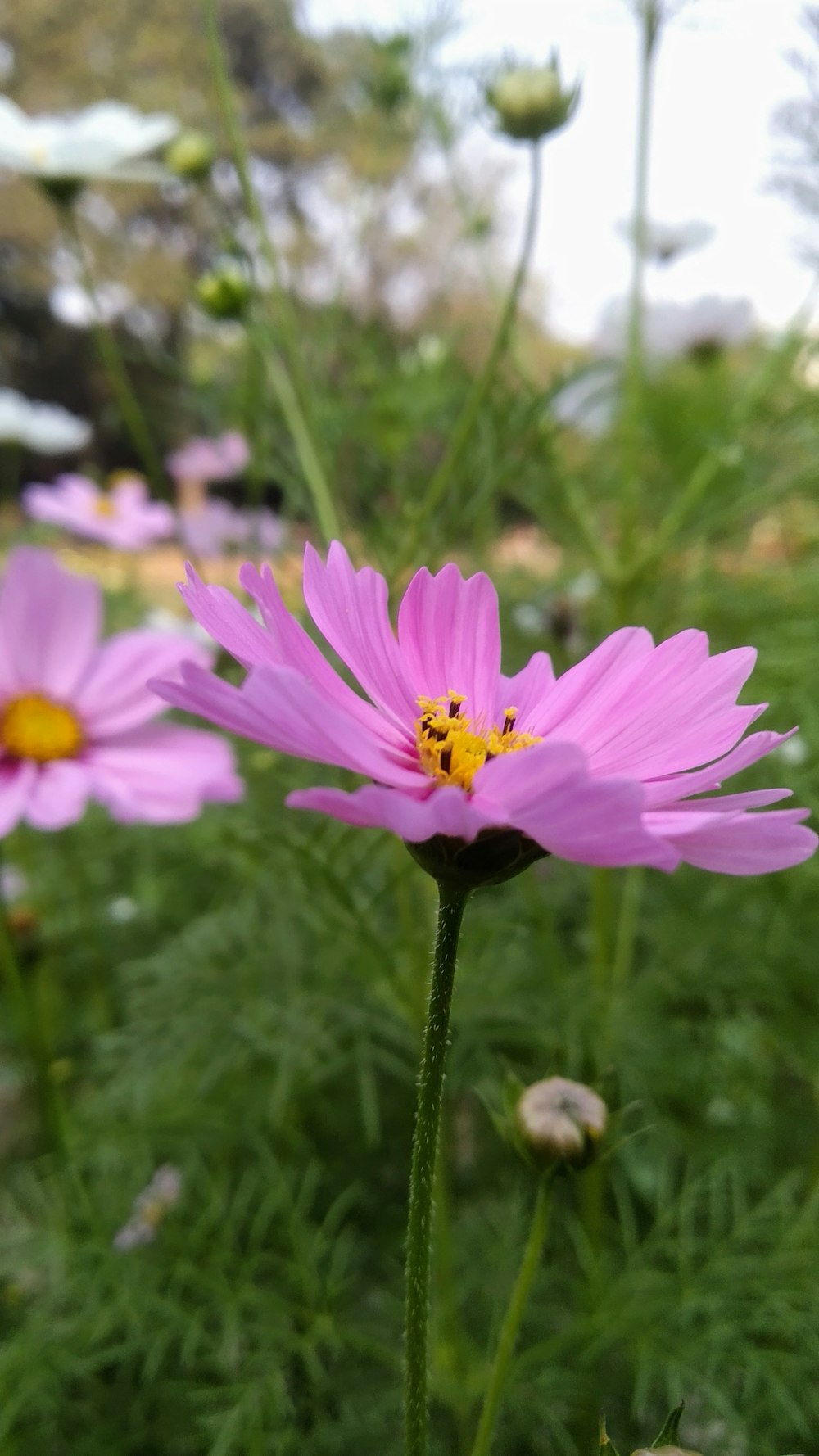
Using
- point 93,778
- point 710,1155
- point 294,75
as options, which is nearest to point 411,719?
point 93,778

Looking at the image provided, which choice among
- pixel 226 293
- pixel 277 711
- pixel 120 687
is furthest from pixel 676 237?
pixel 277 711

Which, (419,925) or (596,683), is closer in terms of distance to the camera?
(596,683)

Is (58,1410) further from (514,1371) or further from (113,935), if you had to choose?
(113,935)

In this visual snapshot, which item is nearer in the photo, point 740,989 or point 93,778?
point 93,778

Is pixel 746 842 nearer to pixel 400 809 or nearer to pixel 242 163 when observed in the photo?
pixel 400 809

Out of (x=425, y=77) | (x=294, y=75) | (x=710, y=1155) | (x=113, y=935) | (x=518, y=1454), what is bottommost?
(x=518, y=1454)

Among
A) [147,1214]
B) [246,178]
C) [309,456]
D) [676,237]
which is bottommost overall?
[147,1214]
